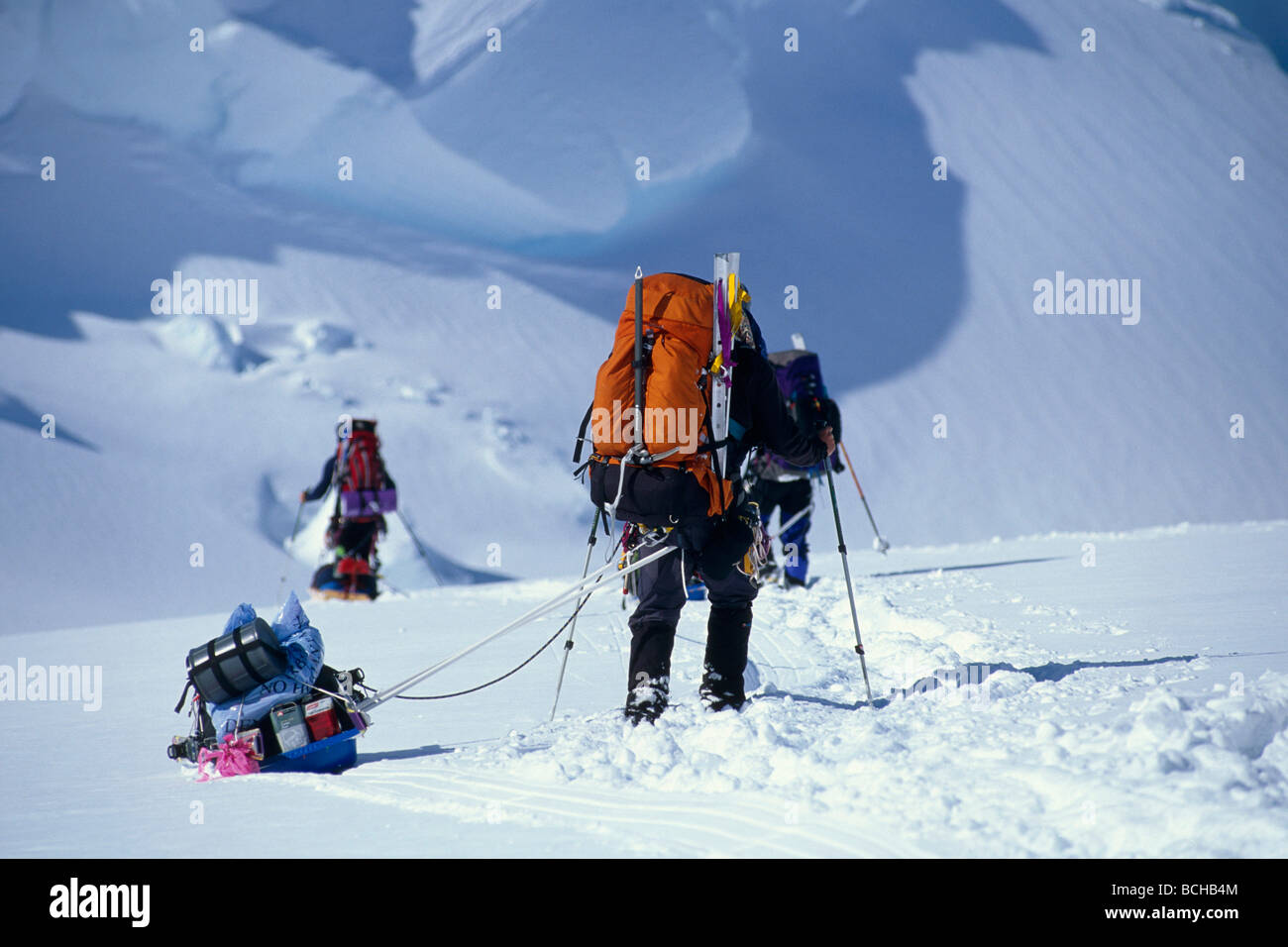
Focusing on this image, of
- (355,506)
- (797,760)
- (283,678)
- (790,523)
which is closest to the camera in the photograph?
(797,760)

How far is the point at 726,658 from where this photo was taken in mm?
3213

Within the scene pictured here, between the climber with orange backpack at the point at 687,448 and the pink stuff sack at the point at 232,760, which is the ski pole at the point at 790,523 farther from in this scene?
the pink stuff sack at the point at 232,760

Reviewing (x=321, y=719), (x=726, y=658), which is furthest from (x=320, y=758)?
(x=726, y=658)

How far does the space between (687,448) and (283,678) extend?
139 cm

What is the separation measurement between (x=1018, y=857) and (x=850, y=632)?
3.42 metres

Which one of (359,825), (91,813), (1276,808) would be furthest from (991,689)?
(91,813)

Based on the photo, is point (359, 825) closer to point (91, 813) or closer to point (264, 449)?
point (91, 813)

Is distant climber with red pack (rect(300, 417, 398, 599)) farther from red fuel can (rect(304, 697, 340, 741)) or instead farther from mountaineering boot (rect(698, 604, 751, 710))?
mountaineering boot (rect(698, 604, 751, 710))

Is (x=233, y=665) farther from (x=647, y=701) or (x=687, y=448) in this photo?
(x=687, y=448)

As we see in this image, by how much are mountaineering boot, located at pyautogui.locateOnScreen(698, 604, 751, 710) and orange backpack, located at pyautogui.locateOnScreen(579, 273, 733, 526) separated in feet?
Answer: 1.28

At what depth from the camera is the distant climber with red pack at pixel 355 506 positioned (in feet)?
28.3

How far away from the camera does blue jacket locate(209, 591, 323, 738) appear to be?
2947mm

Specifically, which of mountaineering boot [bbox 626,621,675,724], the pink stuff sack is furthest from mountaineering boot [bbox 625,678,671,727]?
the pink stuff sack

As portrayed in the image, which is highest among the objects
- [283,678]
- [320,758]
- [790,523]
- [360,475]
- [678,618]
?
[360,475]
